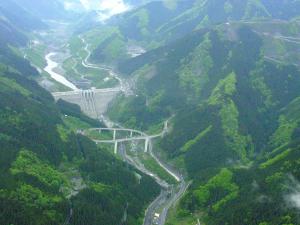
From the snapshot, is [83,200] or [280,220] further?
[83,200]

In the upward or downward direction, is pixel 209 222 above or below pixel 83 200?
below

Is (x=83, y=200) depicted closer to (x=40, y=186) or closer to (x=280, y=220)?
(x=40, y=186)

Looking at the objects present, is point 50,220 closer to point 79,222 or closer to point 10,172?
point 79,222

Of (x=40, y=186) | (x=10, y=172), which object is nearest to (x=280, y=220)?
(x=40, y=186)

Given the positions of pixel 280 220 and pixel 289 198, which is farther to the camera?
pixel 289 198

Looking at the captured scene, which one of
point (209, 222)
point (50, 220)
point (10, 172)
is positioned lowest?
point (209, 222)

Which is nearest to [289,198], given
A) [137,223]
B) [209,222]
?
[209,222]

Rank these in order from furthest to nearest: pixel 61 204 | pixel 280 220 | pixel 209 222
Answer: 1. pixel 209 222
2. pixel 61 204
3. pixel 280 220

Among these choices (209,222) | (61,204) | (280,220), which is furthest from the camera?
(209,222)

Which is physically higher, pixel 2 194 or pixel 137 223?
pixel 2 194
